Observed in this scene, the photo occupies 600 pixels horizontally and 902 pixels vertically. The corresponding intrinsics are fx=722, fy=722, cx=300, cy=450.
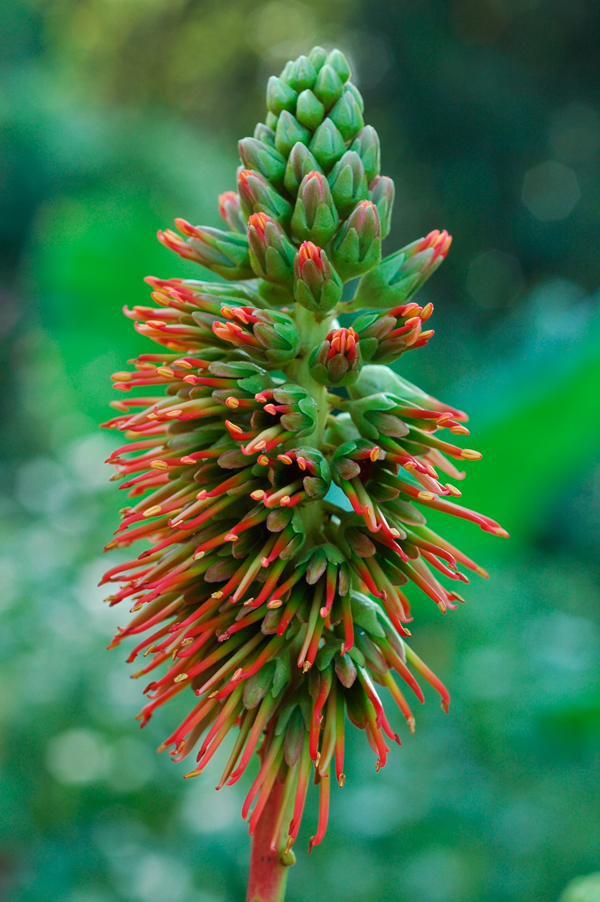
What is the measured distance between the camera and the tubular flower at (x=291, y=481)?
961 millimetres

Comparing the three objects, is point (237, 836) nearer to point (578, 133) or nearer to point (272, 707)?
point (272, 707)

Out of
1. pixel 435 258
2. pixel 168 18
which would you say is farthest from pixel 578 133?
pixel 435 258

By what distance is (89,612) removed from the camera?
3.65 meters

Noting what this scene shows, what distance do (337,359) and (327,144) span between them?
337 mm

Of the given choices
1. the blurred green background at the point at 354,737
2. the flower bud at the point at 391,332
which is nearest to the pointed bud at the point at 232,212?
the flower bud at the point at 391,332

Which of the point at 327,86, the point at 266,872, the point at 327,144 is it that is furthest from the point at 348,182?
the point at 266,872

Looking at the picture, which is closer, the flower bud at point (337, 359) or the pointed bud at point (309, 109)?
the flower bud at point (337, 359)

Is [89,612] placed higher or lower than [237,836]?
higher

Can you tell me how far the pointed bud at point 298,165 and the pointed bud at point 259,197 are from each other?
30 millimetres

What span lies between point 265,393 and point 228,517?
19cm

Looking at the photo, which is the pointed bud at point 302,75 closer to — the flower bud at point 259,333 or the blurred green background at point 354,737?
the flower bud at point 259,333

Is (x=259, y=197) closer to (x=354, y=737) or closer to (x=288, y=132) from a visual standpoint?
(x=288, y=132)

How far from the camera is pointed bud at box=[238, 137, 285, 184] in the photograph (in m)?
1.09

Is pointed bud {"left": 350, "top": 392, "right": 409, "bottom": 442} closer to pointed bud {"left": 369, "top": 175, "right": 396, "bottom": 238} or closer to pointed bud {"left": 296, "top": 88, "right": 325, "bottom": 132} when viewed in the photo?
pointed bud {"left": 369, "top": 175, "right": 396, "bottom": 238}
